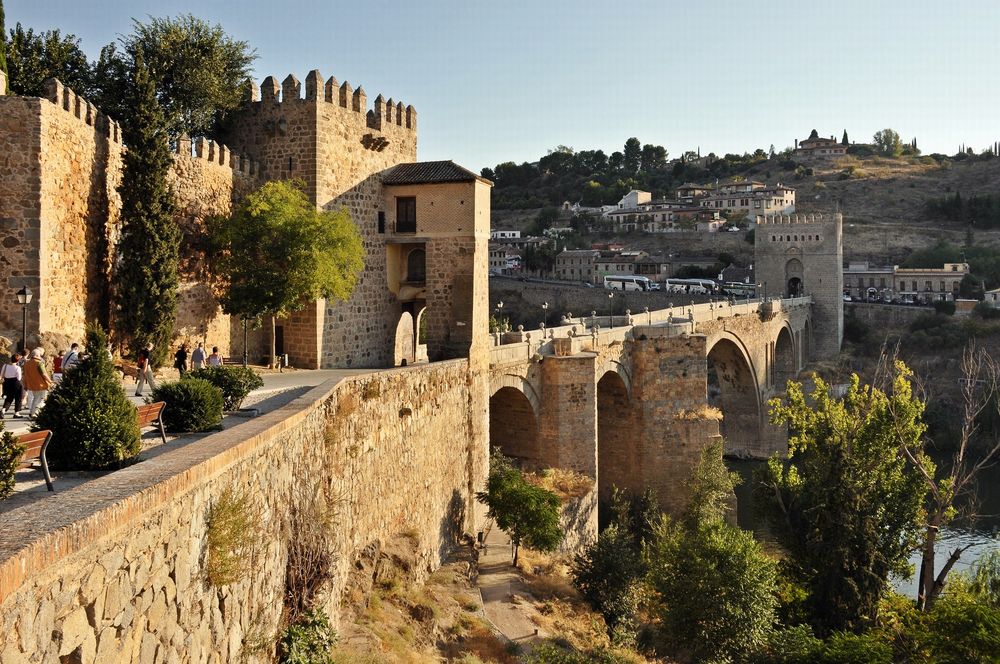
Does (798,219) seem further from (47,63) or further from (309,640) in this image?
(309,640)

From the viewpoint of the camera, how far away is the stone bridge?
2383 centimetres

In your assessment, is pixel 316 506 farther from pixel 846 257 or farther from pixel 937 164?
pixel 937 164

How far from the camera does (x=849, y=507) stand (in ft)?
70.7

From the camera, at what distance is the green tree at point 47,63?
72.0 feet

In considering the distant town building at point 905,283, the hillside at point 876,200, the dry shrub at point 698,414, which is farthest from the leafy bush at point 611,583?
the hillside at point 876,200

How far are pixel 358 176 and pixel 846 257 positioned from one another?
7427cm

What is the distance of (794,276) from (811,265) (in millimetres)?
1616

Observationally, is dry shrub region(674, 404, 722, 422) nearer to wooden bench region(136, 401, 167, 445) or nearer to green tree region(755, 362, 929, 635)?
green tree region(755, 362, 929, 635)

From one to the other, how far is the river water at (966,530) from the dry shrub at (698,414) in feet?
10.7

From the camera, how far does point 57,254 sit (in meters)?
15.5

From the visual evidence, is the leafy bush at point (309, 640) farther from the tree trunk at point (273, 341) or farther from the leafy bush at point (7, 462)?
the tree trunk at point (273, 341)

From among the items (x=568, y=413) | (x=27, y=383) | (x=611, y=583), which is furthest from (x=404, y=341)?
(x=27, y=383)

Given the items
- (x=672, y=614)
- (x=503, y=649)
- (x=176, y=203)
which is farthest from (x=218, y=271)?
(x=672, y=614)

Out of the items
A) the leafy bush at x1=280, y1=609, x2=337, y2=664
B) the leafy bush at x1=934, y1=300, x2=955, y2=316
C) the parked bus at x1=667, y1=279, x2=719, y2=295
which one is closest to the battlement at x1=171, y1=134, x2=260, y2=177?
the leafy bush at x1=280, y1=609, x2=337, y2=664
